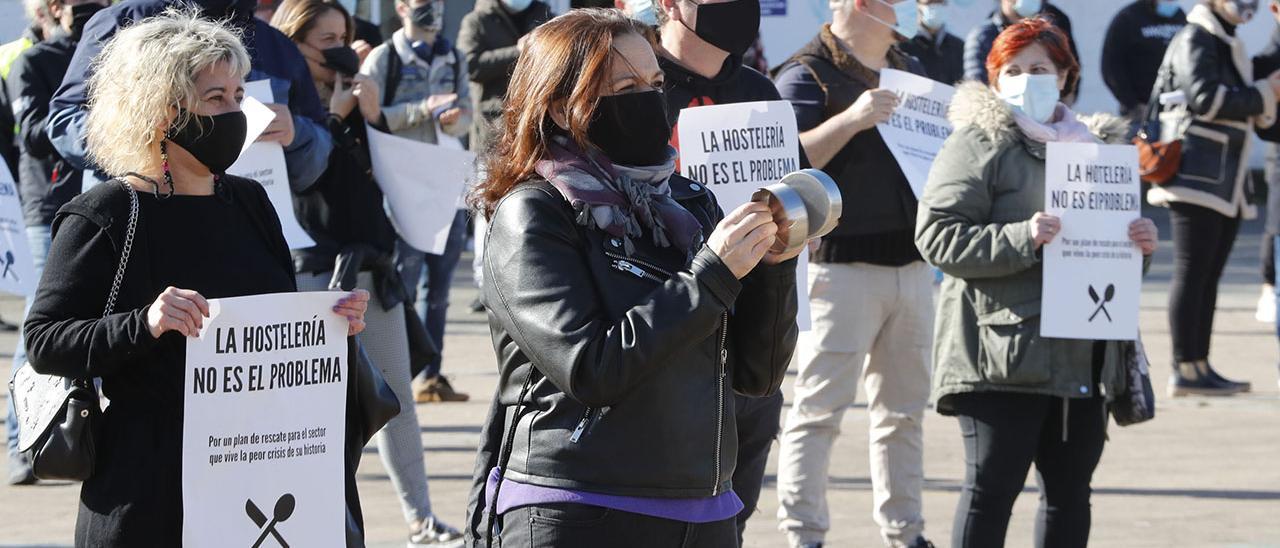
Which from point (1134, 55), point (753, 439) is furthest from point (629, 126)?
point (1134, 55)

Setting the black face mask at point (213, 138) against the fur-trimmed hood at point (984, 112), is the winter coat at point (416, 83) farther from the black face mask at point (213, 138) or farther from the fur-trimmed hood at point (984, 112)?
the black face mask at point (213, 138)

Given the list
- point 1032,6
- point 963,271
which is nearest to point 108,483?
point 963,271

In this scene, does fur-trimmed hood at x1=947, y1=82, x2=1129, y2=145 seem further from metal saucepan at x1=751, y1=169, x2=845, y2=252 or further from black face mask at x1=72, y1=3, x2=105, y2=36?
black face mask at x1=72, y1=3, x2=105, y2=36

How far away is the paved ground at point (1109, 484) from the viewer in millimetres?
6594

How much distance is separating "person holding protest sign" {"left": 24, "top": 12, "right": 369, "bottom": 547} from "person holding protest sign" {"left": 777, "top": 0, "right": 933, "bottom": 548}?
2.57 meters

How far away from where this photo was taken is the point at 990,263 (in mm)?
5254

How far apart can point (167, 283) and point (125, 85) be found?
1.57 feet

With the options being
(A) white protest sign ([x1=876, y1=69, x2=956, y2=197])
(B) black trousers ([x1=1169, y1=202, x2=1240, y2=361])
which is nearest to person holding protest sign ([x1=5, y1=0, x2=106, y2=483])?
(A) white protest sign ([x1=876, y1=69, x2=956, y2=197])

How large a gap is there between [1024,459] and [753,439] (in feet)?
2.83

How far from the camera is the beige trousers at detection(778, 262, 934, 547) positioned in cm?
604

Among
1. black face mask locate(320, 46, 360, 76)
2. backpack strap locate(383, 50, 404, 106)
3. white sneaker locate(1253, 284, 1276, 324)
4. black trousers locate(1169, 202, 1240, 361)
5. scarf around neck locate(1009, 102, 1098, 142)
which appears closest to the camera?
scarf around neck locate(1009, 102, 1098, 142)

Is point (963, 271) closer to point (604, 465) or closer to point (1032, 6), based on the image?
point (604, 465)

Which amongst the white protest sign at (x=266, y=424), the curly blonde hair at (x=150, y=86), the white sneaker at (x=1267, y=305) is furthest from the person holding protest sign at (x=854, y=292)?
the white sneaker at (x=1267, y=305)

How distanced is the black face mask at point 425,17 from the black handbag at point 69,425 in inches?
204
